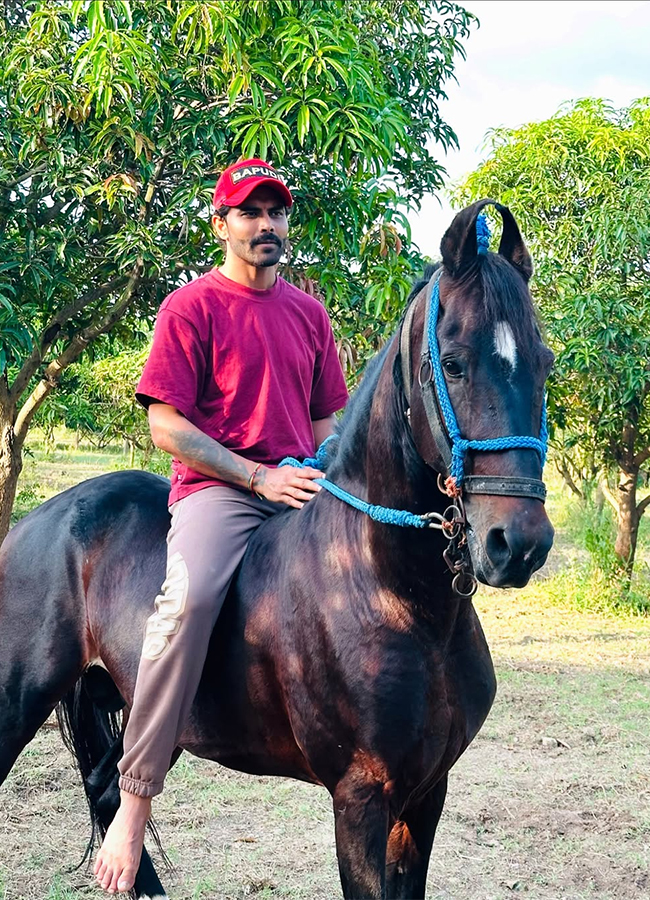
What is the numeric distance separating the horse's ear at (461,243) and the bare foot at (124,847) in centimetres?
172

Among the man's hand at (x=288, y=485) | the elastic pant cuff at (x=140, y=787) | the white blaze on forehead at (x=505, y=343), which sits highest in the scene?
the white blaze on forehead at (x=505, y=343)

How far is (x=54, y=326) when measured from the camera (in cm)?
557

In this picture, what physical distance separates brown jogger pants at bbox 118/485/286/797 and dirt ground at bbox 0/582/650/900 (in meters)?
1.54

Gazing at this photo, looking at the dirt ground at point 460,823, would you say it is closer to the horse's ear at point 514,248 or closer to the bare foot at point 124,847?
the bare foot at point 124,847

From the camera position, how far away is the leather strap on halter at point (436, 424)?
191 centimetres

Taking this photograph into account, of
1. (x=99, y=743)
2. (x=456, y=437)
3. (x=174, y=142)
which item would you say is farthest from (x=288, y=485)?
(x=174, y=142)

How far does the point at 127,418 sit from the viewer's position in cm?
1390

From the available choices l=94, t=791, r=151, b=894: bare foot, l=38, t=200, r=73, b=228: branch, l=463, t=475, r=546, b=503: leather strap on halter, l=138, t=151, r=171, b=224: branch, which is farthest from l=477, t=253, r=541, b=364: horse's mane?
l=38, t=200, r=73, b=228: branch

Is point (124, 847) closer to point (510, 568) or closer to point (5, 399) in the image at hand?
point (510, 568)

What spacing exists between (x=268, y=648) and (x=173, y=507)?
0.64 metres

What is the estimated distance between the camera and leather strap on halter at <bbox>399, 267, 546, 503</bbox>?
1.91m

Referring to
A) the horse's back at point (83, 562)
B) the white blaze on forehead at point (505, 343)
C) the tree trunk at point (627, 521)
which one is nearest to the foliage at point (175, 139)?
the horse's back at point (83, 562)

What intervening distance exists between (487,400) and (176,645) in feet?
3.80

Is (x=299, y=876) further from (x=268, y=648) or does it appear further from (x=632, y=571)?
(x=632, y=571)
